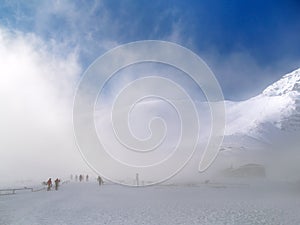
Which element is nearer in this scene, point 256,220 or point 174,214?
point 256,220

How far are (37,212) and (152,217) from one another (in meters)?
10.1

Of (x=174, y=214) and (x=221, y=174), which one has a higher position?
(x=221, y=174)

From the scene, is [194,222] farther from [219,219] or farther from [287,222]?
[287,222]

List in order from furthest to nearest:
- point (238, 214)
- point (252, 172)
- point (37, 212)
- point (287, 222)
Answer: point (252, 172)
point (37, 212)
point (238, 214)
point (287, 222)

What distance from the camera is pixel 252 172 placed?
162625mm

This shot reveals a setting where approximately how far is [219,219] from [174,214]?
3.90 metres

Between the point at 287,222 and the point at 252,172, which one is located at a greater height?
the point at 252,172

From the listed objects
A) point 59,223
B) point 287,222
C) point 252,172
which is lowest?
point 287,222

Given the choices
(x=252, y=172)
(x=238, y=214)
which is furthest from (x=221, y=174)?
(x=238, y=214)

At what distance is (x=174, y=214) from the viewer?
22.2 metres

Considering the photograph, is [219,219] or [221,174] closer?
[219,219]

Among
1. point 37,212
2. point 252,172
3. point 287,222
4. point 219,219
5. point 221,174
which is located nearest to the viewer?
point 287,222

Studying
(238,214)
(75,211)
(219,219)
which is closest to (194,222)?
(219,219)

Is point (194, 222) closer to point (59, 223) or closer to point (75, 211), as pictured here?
point (59, 223)
